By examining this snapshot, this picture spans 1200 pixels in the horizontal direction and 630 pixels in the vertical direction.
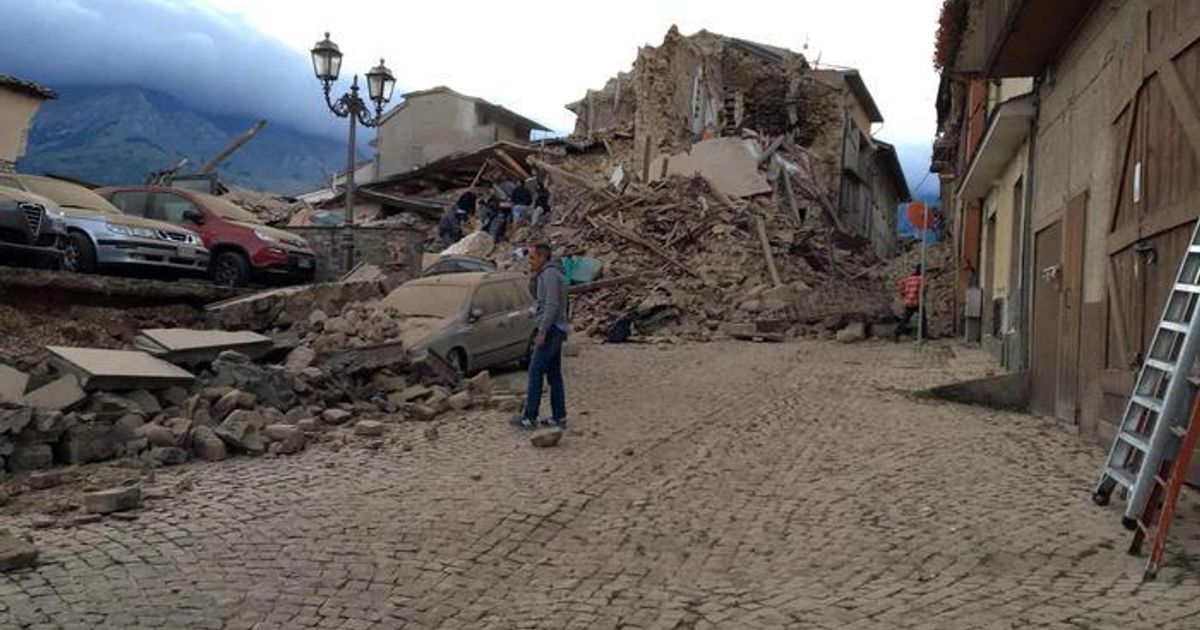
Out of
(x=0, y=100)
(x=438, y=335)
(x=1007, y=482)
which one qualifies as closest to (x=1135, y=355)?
(x=1007, y=482)

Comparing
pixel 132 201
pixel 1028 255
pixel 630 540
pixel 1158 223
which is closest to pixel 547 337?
pixel 630 540

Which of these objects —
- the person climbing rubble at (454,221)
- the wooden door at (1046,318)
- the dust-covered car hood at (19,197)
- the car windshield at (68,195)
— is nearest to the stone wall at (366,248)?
the car windshield at (68,195)

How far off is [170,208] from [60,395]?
887cm

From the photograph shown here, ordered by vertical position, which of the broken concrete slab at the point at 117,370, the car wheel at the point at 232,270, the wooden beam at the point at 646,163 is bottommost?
the broken concrete slab at the point at 117,370

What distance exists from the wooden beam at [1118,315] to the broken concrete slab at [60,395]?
8.60 metres

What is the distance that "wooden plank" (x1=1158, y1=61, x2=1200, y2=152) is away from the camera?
5914 mm

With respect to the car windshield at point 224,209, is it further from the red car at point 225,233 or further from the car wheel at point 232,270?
the car wheel at point 232,270

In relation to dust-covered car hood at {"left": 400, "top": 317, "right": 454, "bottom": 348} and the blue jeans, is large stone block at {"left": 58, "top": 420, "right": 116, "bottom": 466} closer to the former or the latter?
the blue jeans

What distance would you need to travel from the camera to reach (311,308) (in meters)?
13.9

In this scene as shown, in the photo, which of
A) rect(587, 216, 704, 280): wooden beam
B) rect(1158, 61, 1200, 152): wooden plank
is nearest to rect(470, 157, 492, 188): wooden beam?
rect(587, 216, 704, 280): wooden beam

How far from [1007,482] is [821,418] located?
3.19 m

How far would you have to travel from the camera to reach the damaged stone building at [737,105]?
→ 1297 inches

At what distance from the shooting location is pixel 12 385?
8.23m

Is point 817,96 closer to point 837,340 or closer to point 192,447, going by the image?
point 837,340
